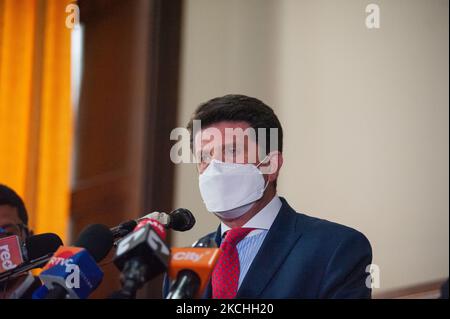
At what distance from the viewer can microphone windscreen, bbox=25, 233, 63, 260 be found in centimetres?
138

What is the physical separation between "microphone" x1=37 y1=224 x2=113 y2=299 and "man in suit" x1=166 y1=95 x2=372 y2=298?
388mm

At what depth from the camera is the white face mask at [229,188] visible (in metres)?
1.57

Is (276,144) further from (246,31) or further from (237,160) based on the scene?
(246,31)

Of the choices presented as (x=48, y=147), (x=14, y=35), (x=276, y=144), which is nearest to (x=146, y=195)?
→ (x=48, y=147)

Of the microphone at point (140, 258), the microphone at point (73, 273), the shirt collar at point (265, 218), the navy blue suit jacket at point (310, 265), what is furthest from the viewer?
the shirt collar at point (265, 218)

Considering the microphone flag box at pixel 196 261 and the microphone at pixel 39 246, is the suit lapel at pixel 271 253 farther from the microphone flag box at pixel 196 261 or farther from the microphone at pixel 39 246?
the microphone at pixel 39 246

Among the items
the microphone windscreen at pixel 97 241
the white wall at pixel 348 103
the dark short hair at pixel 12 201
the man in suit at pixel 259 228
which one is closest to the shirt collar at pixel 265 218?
the man in suit at pixel 259 228

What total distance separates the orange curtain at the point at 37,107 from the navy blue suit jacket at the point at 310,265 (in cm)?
190

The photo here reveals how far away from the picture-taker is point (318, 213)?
2859 mm

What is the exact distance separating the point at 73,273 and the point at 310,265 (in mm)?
591

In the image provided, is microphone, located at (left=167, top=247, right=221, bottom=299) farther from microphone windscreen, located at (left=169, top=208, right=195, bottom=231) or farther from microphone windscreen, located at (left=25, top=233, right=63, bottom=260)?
microphone windscreen, located at (left=25, top=233, right=63, bottom=260)
